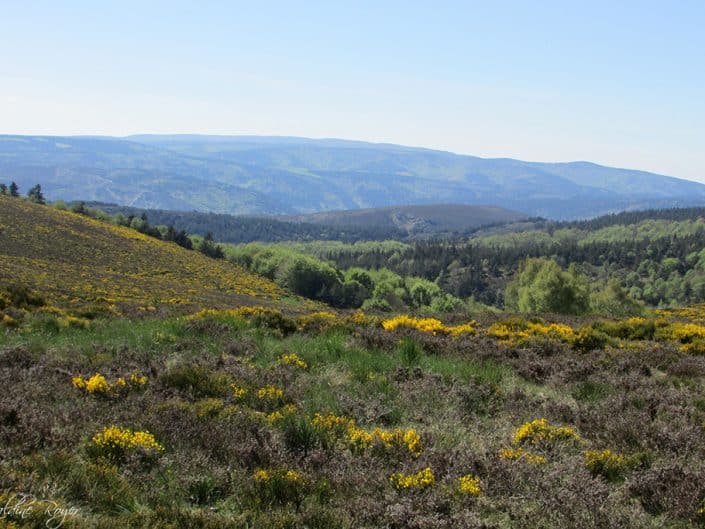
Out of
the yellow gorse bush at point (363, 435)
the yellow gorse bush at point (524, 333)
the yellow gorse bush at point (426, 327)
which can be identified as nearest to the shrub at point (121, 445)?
the yellow gorse bush at point (363, 435)

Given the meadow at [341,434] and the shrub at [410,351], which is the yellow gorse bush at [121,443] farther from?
the shrub at [410,351]

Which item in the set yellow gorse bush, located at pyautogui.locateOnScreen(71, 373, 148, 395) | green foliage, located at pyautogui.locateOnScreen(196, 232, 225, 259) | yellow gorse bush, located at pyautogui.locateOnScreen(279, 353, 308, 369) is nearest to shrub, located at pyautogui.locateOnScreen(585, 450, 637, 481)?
yellow gorse bush, located at pyautogui.locateOnScreen(279, 353, 308, 369)

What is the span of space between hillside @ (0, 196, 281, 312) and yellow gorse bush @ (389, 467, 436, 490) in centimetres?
2612

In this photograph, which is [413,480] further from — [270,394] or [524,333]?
[524,333]

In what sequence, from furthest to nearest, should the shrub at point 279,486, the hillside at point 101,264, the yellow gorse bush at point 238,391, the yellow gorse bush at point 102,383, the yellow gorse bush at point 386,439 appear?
the hillside at point 101,264 → the yellow gorse bush at point 238,391 → the yellow gorse bush at point 102,383 → the yellow gorse bush at point 386,439 → the shrub at point 279,486

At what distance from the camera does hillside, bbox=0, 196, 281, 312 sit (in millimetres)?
34531

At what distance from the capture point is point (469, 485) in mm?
4547

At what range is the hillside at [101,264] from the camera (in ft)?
113

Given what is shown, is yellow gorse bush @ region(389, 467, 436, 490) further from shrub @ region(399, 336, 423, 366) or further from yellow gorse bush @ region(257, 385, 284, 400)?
shrub @ region(399, 336, 423, 366)

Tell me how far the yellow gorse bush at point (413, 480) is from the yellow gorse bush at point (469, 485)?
24cm

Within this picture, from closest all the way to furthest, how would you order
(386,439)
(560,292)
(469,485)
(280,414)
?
1. (469,485)
2. (386,439)
3. (280,414)
4. (560,292)

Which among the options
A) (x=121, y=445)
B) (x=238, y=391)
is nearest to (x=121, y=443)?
(x=121, y=445)

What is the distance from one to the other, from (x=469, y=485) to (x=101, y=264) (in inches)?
2144

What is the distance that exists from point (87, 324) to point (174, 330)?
110 inches
